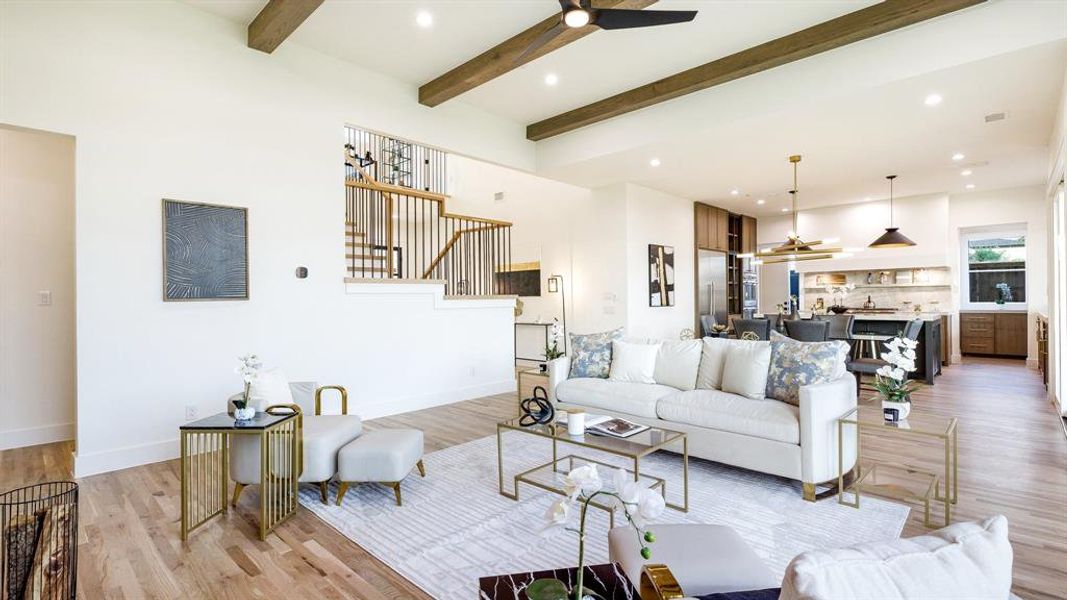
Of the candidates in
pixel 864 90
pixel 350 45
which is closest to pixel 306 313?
pixel 350 45

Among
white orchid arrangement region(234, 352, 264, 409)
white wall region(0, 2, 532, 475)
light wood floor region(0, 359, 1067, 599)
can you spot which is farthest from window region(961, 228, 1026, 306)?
white orchid arrangement region(234, 352, 264, 409)

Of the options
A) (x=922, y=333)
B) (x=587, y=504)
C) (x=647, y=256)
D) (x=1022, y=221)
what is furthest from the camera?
(x=1022, y=221)

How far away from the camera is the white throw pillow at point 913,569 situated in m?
0.75

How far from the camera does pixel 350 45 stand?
15.3 ft

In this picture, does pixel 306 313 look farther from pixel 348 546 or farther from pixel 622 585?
pixel 622 585

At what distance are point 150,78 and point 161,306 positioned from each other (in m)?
1.78

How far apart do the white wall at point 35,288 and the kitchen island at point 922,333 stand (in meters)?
9.62

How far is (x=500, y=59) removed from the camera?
459cm

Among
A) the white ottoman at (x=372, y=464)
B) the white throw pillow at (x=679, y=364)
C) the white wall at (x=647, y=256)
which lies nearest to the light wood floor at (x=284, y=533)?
the white ottoman at (x=372, y=464)

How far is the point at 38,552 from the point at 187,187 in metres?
3.17

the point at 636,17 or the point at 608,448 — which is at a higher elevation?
the point at 636,17

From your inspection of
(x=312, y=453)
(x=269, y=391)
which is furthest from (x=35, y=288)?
(x=312, y=453)

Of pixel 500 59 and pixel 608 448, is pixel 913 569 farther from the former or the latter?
pixel 500 59

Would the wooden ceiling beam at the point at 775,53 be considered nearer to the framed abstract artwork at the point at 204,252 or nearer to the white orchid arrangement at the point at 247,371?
the framed abstract artwork at the point at 204,252
